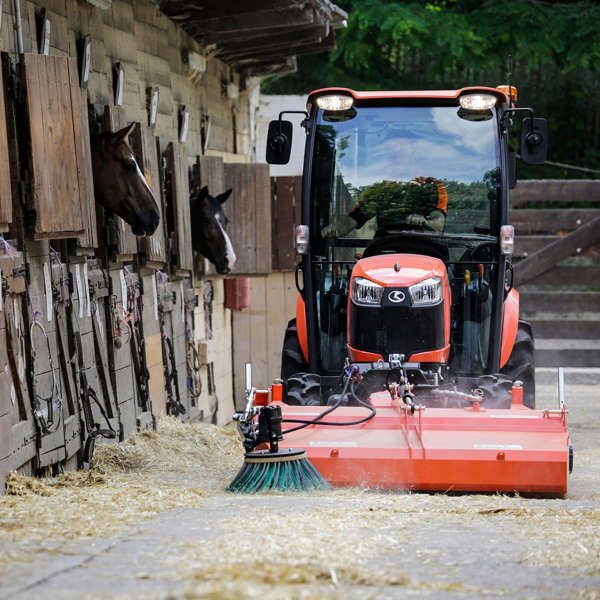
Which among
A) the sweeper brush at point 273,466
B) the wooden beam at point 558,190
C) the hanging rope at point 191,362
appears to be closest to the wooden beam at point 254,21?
the hanging rope at point 191,362

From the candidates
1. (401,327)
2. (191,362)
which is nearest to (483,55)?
(191,362)

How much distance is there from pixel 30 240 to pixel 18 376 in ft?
2.47

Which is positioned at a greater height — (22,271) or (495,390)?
(22,271)

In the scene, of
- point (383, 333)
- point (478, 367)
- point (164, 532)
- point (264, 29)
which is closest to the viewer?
point (164, 532)

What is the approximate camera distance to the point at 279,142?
18.8ft

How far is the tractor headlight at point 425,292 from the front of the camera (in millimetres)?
5082

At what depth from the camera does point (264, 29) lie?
30.5 feet

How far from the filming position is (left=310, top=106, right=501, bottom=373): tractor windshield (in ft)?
18.3

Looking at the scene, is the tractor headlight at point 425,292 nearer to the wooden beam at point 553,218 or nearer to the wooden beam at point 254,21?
the wooden beam at point 254,21

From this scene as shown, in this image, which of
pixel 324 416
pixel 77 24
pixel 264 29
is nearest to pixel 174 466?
pixel 324 416

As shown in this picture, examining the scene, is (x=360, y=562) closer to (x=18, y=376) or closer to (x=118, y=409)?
(x=18, y=376)

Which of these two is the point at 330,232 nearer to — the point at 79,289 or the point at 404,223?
the point at 404,223

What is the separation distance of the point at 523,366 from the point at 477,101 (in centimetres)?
180

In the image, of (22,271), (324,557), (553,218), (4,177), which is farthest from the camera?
(553,218)
